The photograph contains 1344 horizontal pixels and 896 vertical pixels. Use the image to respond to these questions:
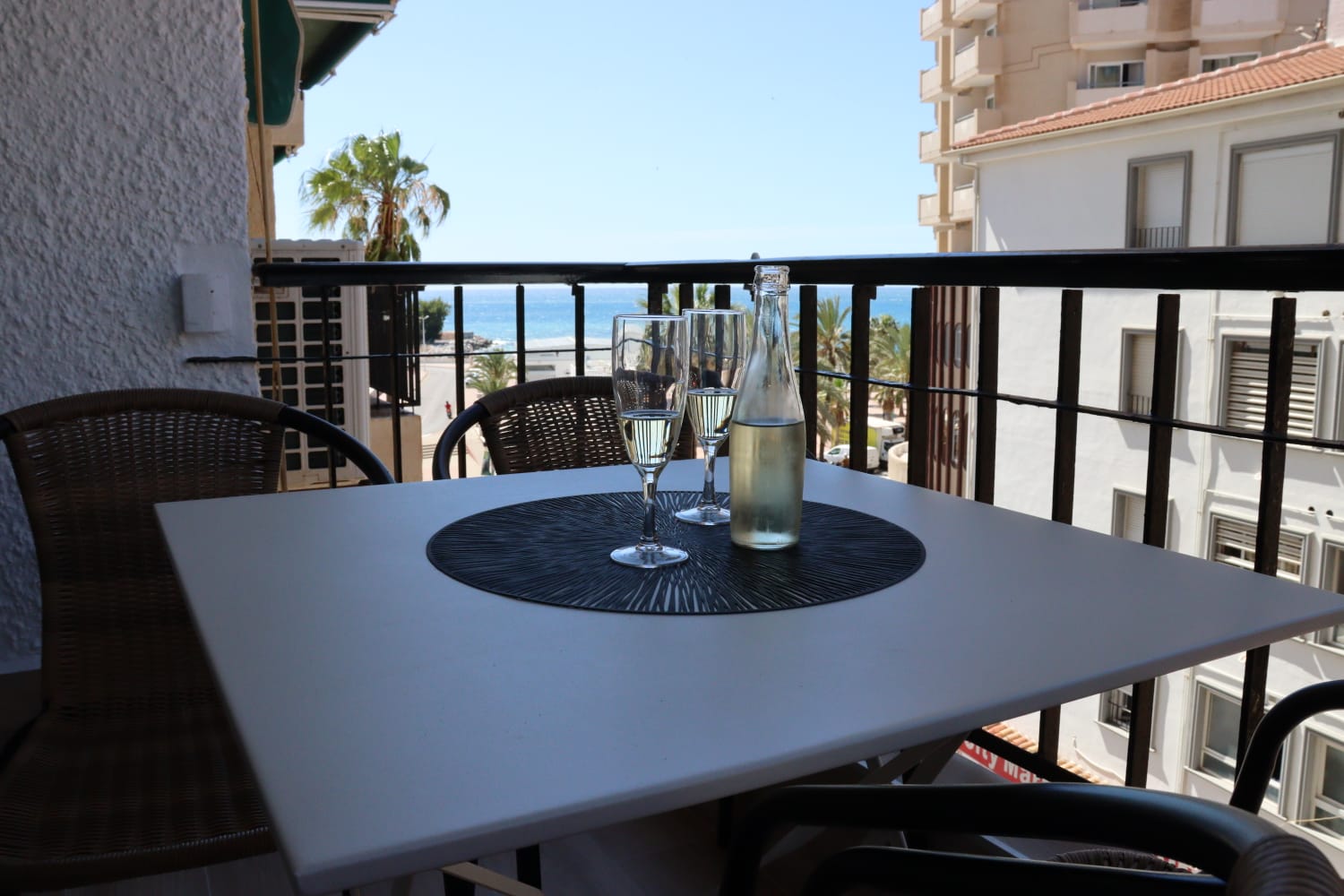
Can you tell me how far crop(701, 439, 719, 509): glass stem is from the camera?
1.17 m

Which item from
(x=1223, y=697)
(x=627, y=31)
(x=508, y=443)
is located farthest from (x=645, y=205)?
(x=508, y=443)

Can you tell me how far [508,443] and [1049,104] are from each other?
96.2 feet

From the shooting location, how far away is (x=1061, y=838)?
1.70 ft

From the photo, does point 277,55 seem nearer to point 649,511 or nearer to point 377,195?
point 649,511

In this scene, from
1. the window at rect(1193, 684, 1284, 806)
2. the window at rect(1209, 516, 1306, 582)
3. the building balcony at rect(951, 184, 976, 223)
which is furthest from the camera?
the building balcony at rect(951, 184, 976, 223)

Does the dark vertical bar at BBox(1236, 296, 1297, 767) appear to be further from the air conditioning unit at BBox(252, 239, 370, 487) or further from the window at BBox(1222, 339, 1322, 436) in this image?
the window at BBox(1222, 339, 1322, 436)

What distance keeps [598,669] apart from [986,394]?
4.49 feet

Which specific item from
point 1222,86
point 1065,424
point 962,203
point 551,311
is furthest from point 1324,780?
point 551,311

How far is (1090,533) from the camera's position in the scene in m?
1.16

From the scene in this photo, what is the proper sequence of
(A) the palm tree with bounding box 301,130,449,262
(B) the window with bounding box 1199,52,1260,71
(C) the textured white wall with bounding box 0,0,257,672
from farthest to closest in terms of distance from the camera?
1. (B) the window with bounding box 1199,52,1260,71
2. (A) the palm tree with bounding box 301,130,449,262
3. (C) the textured white wall with bounding box 0,0,257,672

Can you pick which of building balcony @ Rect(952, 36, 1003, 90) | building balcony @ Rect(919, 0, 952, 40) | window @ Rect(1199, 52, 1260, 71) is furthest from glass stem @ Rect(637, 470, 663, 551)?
building balcony @ Rect(919, 0, 952, 40)

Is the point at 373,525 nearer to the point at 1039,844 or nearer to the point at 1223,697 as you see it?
the point at 1039,844

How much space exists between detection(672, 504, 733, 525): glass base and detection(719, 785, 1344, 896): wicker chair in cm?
60

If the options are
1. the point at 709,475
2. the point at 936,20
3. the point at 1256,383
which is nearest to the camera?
Result: the point at 709,475
